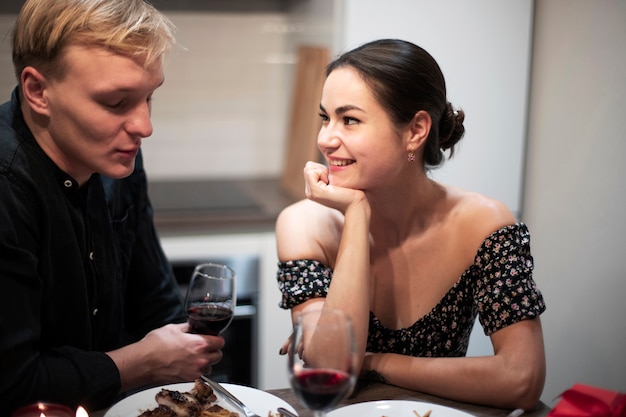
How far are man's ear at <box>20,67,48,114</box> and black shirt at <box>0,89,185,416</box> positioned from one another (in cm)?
5

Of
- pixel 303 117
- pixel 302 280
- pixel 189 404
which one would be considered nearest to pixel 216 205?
pixel 303 117

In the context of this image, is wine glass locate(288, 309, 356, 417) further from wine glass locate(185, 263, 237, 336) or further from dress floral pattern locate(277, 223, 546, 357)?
dress floral pattern locate(277, 223, 546, 357)

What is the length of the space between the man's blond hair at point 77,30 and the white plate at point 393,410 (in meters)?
0.74

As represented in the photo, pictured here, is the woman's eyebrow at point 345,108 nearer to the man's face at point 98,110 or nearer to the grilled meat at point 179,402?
the man's face at point 98,110

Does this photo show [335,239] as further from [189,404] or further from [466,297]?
[189,404]

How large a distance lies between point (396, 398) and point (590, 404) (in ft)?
1.26

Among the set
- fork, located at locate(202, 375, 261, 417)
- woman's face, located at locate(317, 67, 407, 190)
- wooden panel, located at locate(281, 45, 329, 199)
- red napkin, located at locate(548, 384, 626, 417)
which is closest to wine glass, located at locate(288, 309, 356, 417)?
fork, located at locate(202, 375, 261, 417)

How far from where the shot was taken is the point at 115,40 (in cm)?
143

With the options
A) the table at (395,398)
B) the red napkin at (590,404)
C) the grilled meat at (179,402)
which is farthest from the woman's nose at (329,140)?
the red napkin at (590,404)

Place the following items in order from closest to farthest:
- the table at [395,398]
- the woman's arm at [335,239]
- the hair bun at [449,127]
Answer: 1. the table at [395,398]
2. the woman's arm at [335,239]
3. the hair bun at [449,127]

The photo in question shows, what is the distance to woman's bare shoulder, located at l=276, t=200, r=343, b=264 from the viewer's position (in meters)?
1.80

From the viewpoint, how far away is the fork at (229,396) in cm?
130

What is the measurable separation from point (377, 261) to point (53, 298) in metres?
0.76

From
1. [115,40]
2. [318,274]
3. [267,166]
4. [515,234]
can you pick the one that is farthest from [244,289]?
[115,40]
